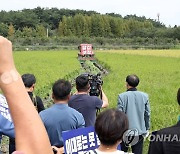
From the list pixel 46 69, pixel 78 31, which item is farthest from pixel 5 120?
pixel 78 31

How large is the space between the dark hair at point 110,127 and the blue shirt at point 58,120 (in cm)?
101

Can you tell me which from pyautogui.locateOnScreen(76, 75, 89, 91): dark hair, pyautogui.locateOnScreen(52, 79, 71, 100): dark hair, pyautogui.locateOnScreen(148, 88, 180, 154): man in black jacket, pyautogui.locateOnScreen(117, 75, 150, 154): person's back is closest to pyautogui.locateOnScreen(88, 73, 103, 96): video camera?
pyautogui.locateOnScreen(117, 75, 150, 154): person's back

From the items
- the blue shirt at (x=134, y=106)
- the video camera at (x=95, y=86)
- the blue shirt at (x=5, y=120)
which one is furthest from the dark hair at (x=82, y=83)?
the blue shirt at (x=5, y=120)

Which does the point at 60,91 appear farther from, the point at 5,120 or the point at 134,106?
the point at 134,106

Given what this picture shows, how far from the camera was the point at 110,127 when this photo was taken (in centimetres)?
210

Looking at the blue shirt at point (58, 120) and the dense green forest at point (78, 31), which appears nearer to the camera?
the blue shirt at point (58, 120)

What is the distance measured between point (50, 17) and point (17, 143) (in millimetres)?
88655

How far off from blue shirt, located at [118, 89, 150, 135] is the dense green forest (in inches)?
1772

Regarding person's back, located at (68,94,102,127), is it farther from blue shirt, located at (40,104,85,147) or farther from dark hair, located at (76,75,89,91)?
blue shirt, located at (40,104,85,147)

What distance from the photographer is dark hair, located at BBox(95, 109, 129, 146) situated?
6.86ft

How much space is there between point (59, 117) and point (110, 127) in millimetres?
1098

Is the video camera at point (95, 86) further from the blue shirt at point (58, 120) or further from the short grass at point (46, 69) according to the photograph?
the short grass at point (46, 69)

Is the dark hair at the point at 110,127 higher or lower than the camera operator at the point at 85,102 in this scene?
higher

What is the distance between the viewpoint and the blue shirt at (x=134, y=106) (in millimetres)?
4434
